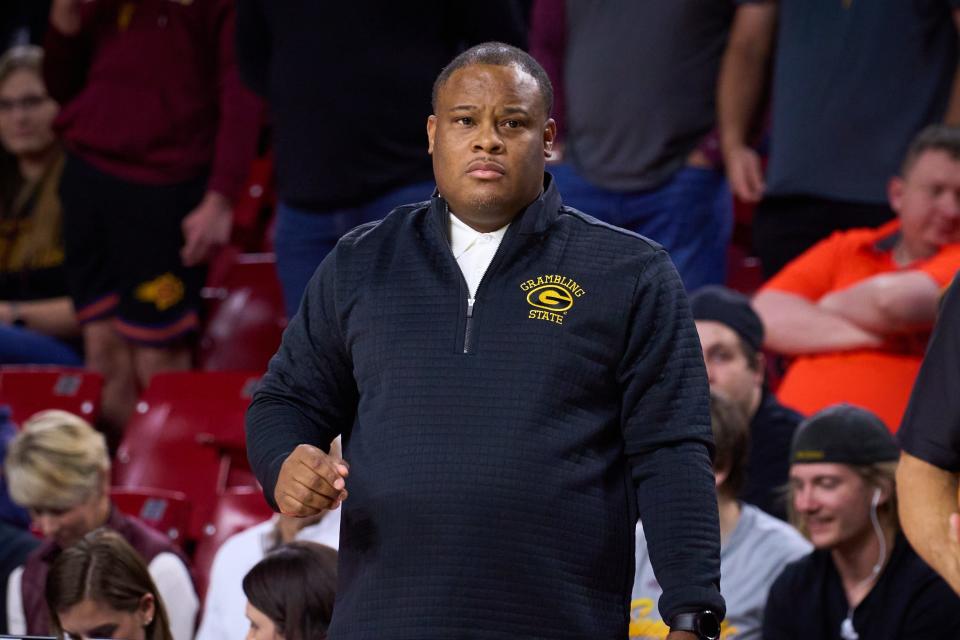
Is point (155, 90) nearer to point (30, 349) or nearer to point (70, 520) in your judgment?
point (30, 349)

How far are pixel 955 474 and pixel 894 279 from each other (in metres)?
2.23

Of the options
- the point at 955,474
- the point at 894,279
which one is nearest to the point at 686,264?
the point at 894,279

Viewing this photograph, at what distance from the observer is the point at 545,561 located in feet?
7.01

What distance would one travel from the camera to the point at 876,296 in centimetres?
461

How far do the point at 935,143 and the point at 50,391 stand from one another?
299 cm

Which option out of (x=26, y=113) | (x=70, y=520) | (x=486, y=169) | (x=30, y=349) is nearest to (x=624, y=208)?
(x=70, y=520)

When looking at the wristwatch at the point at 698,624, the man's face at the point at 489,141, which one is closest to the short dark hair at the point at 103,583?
the man's face at the point at 489,141

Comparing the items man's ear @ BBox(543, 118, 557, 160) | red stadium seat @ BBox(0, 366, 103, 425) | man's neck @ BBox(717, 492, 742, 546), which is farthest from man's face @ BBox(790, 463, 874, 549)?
red stadium seat @ BBox(0, 366, 103, 425)

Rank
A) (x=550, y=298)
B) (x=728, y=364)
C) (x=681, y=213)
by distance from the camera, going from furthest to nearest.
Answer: (x=681, y=213), (x=728, y=364), (x=550, y=298)

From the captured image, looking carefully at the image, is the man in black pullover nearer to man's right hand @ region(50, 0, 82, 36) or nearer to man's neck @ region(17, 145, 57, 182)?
man's right hand @ region(50, 0, 82, 36)

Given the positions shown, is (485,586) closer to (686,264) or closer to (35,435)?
(35,435)

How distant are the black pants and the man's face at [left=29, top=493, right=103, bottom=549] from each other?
2139 mm

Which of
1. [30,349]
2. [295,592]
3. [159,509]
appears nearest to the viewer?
[295,592]

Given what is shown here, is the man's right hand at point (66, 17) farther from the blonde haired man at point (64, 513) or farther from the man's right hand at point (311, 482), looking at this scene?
the man's right hand at point (311, 482)
